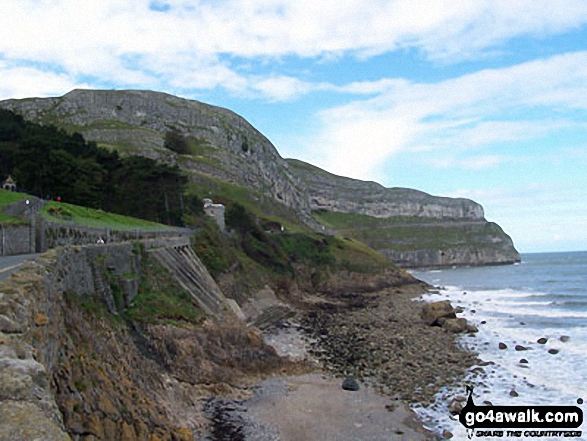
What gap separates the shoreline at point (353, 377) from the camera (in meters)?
17.6

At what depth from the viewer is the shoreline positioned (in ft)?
57.7

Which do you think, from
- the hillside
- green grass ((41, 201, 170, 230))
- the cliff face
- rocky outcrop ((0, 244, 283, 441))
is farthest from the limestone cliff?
rocky outcrop ((0, 244, 283, 441))

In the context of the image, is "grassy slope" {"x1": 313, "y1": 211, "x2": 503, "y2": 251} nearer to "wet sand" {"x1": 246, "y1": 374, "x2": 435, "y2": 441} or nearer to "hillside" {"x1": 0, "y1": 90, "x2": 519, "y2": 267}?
"hillside" {"x1": 0, "y1": 90, "x2": 519, "y2": 267}

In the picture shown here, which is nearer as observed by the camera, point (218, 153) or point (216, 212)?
point (216, 212)

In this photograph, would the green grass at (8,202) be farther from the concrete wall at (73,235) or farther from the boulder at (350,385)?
the boulder at (350,385)

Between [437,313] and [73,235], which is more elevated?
[73,235]

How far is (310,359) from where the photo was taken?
27859mm

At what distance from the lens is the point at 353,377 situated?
2425 centimetres

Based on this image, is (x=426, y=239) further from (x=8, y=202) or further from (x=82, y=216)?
(x=8, y=202)

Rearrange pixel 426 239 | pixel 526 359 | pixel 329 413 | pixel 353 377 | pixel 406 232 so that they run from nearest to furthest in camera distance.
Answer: pixel 329 413
pixel 353 377
pixel 526 359
pixel 426 239
pixel 406 232

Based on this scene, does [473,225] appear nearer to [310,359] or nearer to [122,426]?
[310,359]

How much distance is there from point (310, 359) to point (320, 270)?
39010mm

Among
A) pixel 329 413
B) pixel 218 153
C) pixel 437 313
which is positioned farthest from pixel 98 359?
pixel 218 153

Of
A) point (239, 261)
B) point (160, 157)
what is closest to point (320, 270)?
point (239, 261)
